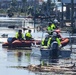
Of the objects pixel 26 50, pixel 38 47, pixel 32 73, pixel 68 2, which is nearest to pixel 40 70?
pixel 32 73

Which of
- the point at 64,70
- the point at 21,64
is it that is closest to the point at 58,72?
the point at 64,70

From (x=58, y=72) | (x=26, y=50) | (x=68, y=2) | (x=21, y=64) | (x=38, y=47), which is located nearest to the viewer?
(x=58, y=72)

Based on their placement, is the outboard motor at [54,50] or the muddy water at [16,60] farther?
the outboard motor at [54,50]

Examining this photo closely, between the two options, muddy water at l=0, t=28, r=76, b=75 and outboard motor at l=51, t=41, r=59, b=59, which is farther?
outboard motor at l=51, t=41, r=59, b=59

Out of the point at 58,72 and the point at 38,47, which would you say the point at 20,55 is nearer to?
the point at 38,47

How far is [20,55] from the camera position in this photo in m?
40.7

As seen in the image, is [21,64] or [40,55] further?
[40,55]

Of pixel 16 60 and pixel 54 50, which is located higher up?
Answer: pixel 54 50

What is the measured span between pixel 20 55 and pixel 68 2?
165 ft

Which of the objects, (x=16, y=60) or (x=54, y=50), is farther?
(x=54, y=50)

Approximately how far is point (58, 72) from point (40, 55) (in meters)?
8.95

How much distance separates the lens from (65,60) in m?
36.2

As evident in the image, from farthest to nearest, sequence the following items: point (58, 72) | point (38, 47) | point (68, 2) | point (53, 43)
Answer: point (68, 2)
point (38, 47)
point (53, 43)
point (58, 72)

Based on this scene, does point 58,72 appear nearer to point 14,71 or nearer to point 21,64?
point 14,71
